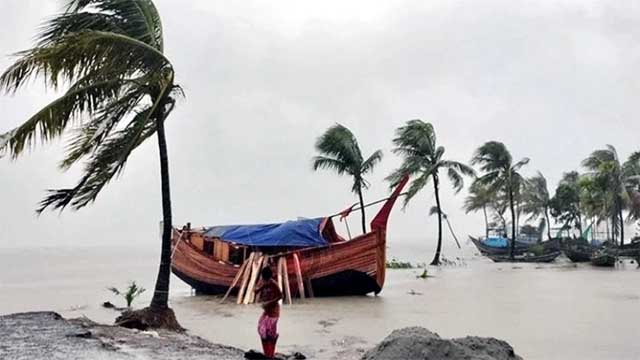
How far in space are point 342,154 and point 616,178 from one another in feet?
66.1

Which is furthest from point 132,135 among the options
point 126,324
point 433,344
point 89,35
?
point 433,344

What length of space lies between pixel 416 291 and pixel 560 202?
3262 cm

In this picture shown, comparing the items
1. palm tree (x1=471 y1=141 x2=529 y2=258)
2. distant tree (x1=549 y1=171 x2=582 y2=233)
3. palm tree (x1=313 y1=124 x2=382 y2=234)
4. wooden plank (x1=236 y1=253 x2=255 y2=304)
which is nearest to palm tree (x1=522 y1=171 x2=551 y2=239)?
distant tree (x1=549 y1=171 x2=582 y2=233)

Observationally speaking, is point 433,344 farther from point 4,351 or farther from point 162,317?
point 162,317

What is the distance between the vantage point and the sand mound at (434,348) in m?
6.68

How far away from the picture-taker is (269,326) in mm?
7801

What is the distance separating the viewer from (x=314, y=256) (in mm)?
19578

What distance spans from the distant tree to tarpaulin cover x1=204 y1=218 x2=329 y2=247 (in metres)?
31.9

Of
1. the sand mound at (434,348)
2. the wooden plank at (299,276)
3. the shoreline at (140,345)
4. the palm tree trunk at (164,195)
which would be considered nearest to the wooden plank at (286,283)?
the wooden plank at (299,276)

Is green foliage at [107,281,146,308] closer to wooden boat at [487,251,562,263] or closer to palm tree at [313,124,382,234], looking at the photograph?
palm tree at [313,124,382,234]

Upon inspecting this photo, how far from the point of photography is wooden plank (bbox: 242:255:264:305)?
17.9 meters

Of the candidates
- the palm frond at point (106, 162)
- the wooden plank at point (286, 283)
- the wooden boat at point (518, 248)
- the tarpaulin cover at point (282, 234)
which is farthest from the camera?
the wooden boat at point (518, 248)

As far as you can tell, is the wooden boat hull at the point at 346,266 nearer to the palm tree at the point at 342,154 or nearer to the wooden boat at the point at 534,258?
the palm tree at the point at 342,154

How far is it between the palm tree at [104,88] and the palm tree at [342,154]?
18.4m
